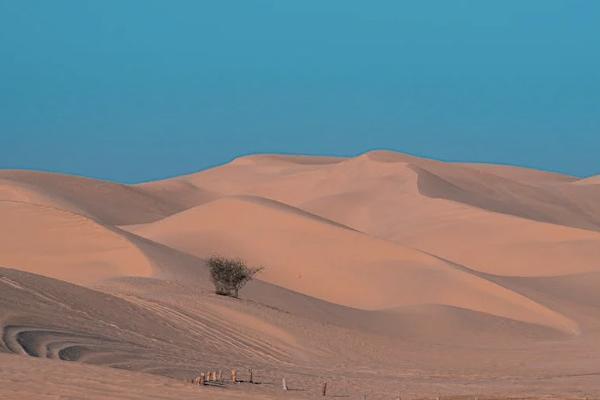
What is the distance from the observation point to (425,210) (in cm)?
6262

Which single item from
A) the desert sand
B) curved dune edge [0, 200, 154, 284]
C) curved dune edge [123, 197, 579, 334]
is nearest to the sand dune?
the desert sand

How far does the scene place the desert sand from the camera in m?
17.8

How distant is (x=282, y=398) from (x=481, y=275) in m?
25.0

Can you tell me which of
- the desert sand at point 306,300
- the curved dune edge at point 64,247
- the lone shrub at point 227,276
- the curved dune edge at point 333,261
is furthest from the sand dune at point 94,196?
the lone shrub at point 227,276

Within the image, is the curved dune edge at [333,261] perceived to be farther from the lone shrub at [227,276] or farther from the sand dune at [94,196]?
the sand dune at [94,196]

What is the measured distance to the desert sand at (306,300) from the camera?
701 inches

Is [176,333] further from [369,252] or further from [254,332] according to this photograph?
[369,252]

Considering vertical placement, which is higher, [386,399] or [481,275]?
[481,275]

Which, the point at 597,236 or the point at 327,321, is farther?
the point at 597,236

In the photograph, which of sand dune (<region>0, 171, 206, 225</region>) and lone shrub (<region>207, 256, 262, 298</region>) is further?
sand dune (<region>0, 171, 206, 225</region>)

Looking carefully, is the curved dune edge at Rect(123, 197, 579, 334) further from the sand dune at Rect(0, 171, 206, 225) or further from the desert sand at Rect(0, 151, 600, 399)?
the sand dune at Rect(0, 171, 206, 225)

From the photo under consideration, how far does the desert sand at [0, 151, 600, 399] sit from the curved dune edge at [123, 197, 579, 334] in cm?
10

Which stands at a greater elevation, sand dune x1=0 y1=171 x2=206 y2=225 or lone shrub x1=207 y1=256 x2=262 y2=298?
sand dune x1=0 y1=171 x2=206 y2=225

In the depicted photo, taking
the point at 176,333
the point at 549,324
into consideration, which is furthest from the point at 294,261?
the point at 176,333
